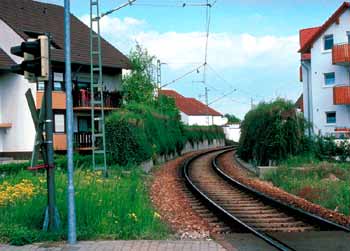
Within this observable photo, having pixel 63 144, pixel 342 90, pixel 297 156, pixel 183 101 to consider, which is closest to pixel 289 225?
pixel 297 156

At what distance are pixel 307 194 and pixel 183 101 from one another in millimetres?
93717

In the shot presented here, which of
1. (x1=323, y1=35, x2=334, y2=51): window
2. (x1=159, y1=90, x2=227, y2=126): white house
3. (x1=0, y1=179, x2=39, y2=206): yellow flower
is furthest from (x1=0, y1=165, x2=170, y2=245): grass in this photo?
(x1=159, y1=90, x2=227, y2=126): white house

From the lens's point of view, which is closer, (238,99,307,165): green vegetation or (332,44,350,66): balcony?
(238,99,307,165): green vegetation

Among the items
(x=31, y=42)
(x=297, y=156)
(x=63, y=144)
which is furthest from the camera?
(x=63, y=144)

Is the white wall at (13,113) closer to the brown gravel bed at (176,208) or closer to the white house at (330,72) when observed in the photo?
the brown gravel bed at (176,208)

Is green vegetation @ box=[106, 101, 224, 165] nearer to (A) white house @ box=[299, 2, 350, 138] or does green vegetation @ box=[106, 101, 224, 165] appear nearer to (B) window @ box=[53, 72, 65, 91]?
(B) window @ box=[53, 72, 65, 91]

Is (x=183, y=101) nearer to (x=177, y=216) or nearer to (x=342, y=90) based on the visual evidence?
(x=342, y=90)

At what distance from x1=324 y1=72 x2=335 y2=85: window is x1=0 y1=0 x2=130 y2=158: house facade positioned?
52.8 feet

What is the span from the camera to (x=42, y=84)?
112ft

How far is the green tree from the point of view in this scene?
4731cm

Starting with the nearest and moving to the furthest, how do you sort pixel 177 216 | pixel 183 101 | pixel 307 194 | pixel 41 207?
pixel 41 207 < pixel 177 216 < pixel 307 194 < pixel 183 101

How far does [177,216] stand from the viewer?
15531mm

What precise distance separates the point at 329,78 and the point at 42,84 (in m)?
25.1

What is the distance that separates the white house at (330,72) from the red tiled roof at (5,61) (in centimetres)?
2405
